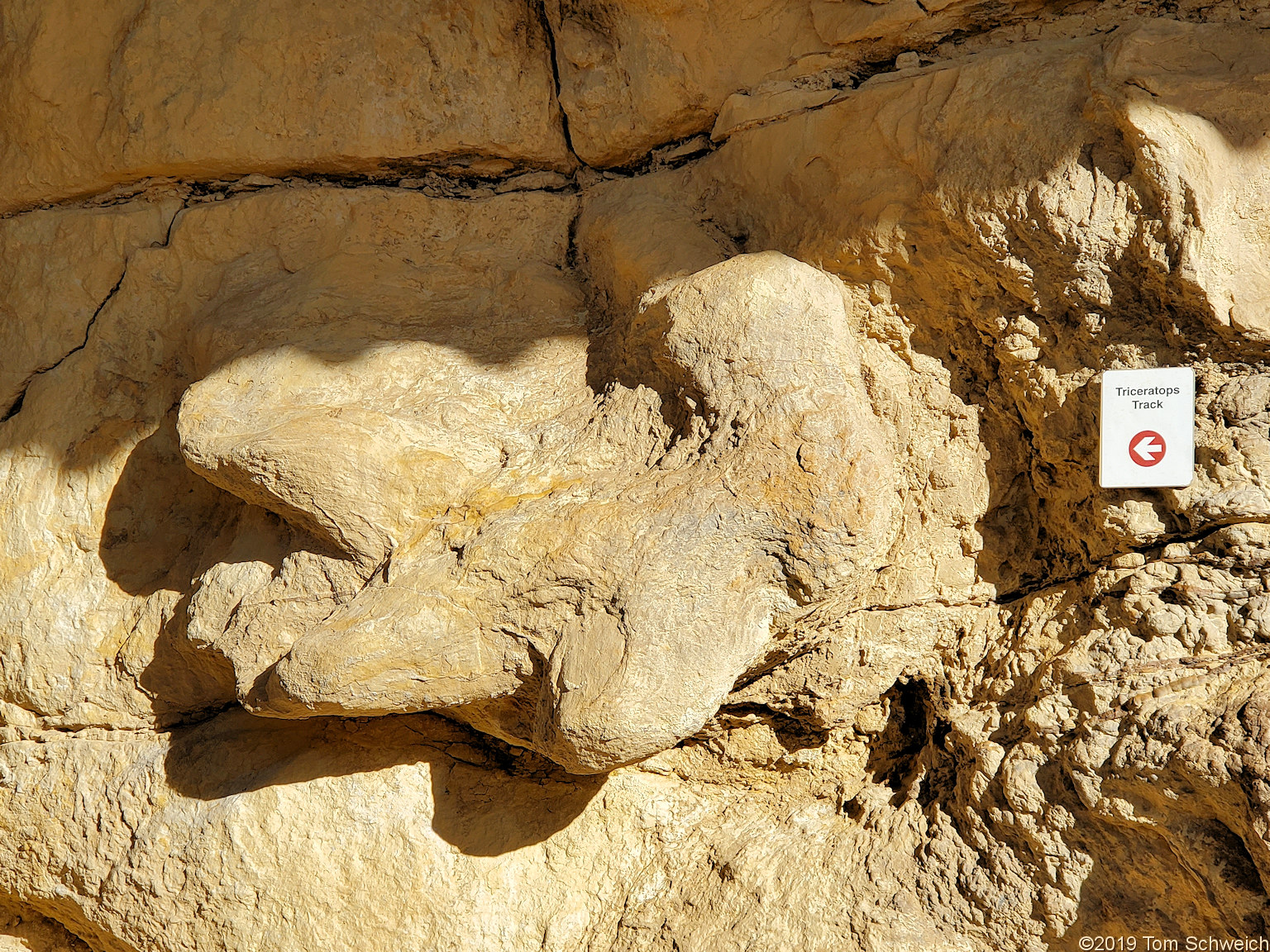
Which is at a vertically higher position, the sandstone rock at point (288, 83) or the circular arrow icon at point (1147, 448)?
the sandstone rock at point (288, 83)

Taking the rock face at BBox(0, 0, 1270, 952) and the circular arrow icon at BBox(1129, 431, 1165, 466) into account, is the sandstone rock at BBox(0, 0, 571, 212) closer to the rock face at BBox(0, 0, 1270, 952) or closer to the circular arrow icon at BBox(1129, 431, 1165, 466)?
the rock face at BBox(0, 0, 1270, 952)

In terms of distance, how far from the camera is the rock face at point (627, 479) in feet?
5.62

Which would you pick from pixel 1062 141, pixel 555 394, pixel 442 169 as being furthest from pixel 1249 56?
pixel 442 169

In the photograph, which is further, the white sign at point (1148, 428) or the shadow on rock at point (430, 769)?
the shadow on rock at point (430, 769)

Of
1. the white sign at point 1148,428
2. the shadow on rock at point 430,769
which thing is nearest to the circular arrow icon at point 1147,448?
the white sign at point 1148,428

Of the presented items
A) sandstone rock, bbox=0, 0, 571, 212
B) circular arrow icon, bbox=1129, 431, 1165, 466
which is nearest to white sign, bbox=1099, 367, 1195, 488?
circular arrow icon, bbox=1129, 431, 1165, 466

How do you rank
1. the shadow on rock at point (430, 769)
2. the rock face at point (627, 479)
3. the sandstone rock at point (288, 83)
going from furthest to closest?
the sandstone rock at point (288, 83), the shadow on rock at point (430, 769), the rock face at point (627, 479)

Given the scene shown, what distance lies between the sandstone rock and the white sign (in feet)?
4.59

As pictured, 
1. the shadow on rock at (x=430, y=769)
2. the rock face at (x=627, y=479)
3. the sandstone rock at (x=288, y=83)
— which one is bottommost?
the shadow on rock at (x=430, y=769)

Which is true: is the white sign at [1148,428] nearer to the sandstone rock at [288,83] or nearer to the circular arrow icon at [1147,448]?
the circular arrow icon at [1147,448]

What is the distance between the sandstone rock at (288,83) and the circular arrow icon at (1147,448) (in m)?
1.46

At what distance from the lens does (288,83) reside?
2328mm

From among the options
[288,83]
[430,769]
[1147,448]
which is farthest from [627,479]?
[288,83]

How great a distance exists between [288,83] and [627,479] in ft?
4.36
